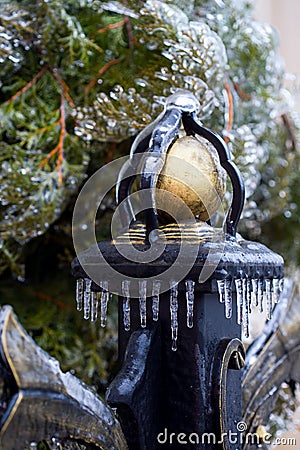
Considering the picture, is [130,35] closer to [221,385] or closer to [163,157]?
[163,157]

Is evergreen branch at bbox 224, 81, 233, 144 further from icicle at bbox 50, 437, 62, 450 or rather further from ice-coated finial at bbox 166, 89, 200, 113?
icicle at bbox 50, 437, 62, 450

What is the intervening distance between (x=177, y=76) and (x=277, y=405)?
37 cm

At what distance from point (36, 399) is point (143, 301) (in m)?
0.10

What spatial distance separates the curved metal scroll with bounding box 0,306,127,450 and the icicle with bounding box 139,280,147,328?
2.5 inches

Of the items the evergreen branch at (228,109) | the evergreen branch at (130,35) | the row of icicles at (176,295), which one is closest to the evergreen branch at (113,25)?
the evergreen branch at (130,35)

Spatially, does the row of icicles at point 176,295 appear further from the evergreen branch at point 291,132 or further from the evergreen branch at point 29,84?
the evergreen branch at point 291,132

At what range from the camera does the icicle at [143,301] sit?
34 cm

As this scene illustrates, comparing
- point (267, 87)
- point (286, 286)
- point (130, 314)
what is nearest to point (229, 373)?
point (130, 314)

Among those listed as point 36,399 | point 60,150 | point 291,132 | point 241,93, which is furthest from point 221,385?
point 291,132

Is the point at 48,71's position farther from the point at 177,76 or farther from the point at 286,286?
the point at 286,286

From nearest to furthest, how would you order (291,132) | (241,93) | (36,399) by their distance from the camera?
(36,399)
(241,93)
(291,132)

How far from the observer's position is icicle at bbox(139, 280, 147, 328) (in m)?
0.34

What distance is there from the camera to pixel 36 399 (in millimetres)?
269

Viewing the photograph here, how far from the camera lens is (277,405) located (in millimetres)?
631
